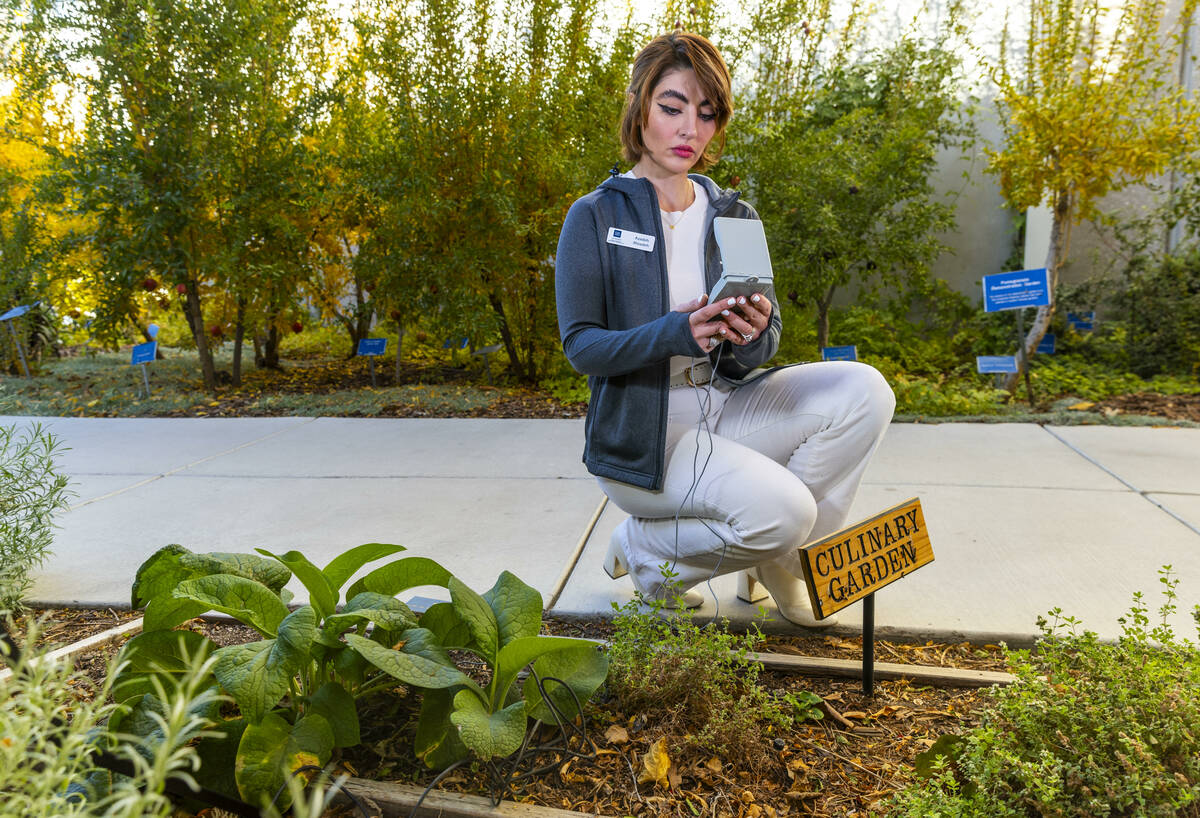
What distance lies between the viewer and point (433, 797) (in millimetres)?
1431

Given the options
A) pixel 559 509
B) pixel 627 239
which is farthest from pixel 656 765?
pixel 559 509

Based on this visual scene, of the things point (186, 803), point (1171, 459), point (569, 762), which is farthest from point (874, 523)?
point (1171, 459)

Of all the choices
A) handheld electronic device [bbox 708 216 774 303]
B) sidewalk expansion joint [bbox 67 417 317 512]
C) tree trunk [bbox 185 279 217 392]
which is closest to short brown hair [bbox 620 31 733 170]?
handheld electronic device [bbox 708 216 774 303]

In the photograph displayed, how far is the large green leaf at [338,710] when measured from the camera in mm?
1466

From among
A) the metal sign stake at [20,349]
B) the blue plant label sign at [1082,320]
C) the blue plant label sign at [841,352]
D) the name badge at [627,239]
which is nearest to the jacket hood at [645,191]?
the name badge at [627,239]

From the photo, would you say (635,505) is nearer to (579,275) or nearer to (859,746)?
(579,275)

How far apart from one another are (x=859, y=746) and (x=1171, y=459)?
3017mm

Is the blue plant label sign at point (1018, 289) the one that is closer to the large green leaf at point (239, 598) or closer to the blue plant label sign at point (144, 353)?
the large green leaf at point (239, 598)

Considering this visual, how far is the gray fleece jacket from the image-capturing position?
2000 millimetres

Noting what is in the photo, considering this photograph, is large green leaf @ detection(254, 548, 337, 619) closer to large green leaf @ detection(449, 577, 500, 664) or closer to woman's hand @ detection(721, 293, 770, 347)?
large green leaf @ detection(449, 577, 500, 664)

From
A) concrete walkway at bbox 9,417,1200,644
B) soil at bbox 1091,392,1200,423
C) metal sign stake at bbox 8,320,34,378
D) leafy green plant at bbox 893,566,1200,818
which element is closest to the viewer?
leafy green plant at bbox 893,566,1200,818

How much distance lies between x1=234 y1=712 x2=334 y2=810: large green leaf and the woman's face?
Result: 153 cm

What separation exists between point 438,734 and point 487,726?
16 centimetres

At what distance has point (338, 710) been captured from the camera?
4.88 feet
